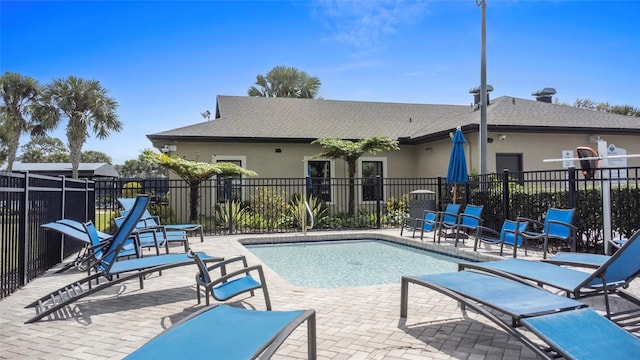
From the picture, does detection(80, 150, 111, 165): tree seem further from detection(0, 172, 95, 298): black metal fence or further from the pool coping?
detection(0, 172, 95, 298): black metal fence

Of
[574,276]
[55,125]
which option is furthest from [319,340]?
[55,125]

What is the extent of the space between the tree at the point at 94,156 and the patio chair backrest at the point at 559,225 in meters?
69.4

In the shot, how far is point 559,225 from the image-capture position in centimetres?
666

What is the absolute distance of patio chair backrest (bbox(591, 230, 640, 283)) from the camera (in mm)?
3107

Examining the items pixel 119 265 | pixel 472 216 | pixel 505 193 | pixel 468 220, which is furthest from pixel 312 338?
pixel 505 193

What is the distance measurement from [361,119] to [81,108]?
16345 millimetres

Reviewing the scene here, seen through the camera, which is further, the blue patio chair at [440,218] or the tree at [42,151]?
the tree at [42,151]

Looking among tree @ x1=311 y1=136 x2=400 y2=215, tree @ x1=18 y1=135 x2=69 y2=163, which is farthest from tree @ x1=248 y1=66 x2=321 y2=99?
tree @ x1=18 y1=135 x2=69 y2=163

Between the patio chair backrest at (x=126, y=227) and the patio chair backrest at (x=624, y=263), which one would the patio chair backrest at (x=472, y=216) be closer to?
the patio chair backrest at (x=624, y=263)

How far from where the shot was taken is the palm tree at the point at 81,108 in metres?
21.2

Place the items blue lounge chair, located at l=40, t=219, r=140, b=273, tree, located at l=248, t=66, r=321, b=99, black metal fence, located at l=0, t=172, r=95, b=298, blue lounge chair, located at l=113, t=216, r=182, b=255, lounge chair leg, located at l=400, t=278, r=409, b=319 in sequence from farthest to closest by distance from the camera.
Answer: tree, located at l=248, t=66, r=321, b=99
blue lounge chair, located at l=113, t=216, r=182, b=255
blue lounge chair, located at l=40, t=219, r=140, b=273
black metal fence, located at l=0, t=172, r=95, b=298
lounge chair leg, located at l=400, t=278, r=409, b=319

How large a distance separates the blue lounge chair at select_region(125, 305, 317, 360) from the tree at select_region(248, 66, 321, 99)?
25628 mm

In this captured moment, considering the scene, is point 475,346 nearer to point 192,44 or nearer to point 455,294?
point 455,294

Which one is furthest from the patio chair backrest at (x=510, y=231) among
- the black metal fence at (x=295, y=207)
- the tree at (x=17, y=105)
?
the tree at (x=17, y=105)
